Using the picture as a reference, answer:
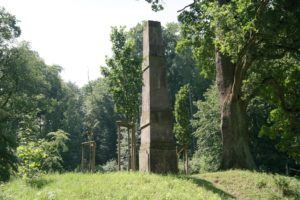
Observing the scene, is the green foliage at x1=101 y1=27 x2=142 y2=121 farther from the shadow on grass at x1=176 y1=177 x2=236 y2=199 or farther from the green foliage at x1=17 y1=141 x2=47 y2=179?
the shadow on grass at x1=176 y1=177 x2=236 y2=199

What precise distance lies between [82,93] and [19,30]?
5083 cm

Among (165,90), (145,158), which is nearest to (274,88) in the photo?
(165,90)

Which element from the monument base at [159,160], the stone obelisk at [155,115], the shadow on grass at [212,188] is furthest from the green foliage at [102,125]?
the shadow on grass at [212,188]

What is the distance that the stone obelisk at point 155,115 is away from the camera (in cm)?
1374

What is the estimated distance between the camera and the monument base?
13.6 metres

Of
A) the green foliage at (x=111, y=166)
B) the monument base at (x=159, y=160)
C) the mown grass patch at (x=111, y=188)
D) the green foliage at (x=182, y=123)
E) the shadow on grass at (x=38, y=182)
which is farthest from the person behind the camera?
the green foliage at (x=111, y=166)

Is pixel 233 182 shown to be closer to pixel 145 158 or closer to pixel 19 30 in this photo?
pixel 145 158

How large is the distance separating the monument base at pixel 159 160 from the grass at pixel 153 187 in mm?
1303

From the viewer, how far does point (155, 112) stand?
1404 cm

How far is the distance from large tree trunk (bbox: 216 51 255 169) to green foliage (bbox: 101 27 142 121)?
3640mm

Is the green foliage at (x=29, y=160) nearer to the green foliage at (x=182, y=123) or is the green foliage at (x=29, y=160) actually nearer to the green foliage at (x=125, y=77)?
the green foliage at (x=125, y=77)

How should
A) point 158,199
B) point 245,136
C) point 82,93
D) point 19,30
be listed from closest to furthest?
point 158,199, point 245,136, point 19,30, point 82,93

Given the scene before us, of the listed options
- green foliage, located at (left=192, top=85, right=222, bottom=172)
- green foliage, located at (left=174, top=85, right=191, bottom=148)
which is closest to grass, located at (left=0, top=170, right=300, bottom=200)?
green foliage, located at (left=174, top=85, right=191, bottom=148)

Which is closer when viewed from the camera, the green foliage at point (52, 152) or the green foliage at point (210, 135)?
the green foliage at point (52, 152)
